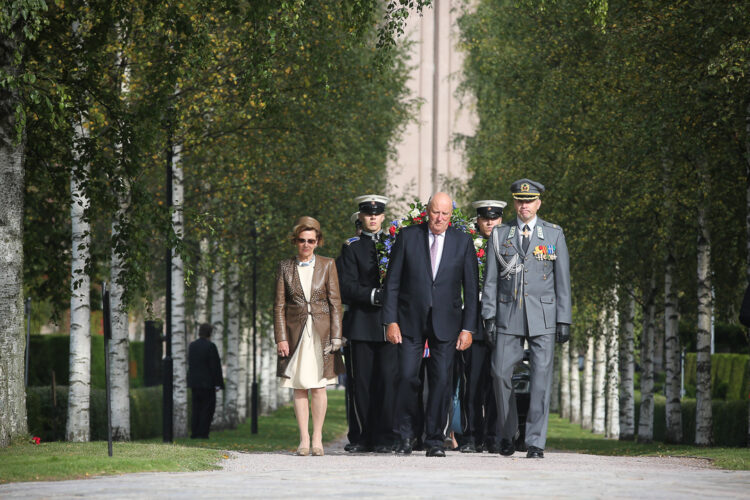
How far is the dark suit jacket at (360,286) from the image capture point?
1213 cm

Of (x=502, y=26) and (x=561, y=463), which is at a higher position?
(x=502, y=26)

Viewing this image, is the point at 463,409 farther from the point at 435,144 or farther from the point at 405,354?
the point at 435,144

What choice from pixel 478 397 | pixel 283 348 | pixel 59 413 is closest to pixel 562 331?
pixel 478 397

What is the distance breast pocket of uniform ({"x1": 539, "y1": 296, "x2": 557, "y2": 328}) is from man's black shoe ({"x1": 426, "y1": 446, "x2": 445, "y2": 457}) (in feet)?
4.69

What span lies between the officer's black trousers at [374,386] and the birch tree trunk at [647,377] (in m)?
14.3

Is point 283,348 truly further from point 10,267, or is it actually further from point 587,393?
point 587,393

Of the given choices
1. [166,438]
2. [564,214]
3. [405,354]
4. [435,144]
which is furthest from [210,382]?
[435,144]

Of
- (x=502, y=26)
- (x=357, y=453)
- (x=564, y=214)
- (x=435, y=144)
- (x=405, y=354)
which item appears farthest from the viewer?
(x=435, y=144)

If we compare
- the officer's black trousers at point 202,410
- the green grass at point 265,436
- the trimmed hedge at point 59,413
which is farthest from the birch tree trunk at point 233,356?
the officer's black trousers at point 202,410

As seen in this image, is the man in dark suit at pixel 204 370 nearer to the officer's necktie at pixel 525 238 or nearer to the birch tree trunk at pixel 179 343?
the birch tree trunk at pixel 179 343

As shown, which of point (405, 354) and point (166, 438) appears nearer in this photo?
point (405, 354)

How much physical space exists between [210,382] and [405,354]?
37.9ft

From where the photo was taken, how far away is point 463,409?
12.8m

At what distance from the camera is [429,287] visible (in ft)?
37.3
